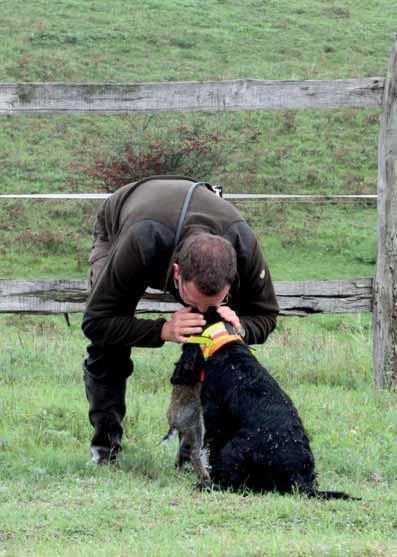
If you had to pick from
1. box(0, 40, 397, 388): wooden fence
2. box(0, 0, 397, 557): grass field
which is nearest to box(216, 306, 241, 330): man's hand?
box(0, 0, 397, 557): grass field

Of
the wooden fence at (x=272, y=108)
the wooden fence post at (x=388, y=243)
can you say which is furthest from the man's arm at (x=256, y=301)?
the wooden fence post at (x=388, y=243)

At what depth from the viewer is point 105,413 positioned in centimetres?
535

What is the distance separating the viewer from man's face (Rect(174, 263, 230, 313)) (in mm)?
4316

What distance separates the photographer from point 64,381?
24.2ft

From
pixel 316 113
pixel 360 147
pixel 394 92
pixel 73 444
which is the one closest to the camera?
pixel 73 444

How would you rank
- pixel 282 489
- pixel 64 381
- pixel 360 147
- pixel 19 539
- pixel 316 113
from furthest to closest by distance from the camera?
pixel 316 113 < pixel 360 147 < pixel 64 381 < pixel 282 489 < pixel 19 539

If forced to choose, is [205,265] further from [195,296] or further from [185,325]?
[185,325]

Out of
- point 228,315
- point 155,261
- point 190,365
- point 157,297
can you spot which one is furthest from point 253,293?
point 157,297

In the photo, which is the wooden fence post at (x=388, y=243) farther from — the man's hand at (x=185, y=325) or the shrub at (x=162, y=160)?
the shrub at (x=162, y=160)

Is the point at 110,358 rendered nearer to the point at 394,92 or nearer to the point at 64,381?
the point at 64,381

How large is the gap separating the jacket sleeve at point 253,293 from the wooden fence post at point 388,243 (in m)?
2.15

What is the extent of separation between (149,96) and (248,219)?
866 cm

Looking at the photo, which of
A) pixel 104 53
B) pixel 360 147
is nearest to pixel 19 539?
pixel 360 147

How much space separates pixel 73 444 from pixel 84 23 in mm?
17798
